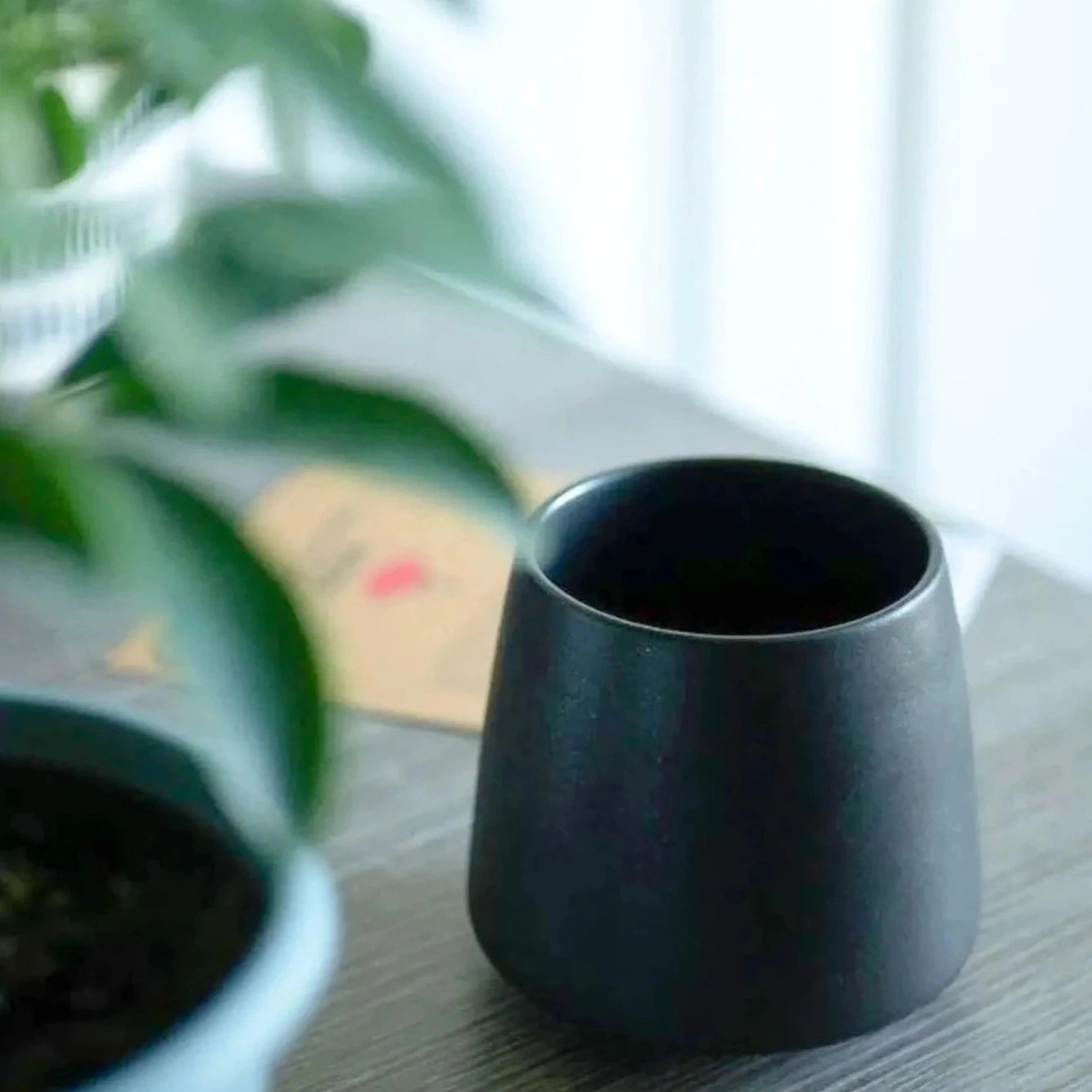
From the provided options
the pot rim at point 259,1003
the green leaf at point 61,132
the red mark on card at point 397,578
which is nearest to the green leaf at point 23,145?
the green leaf at point 61,132

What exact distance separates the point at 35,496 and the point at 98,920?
0.42 ft

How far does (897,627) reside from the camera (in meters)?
0.39

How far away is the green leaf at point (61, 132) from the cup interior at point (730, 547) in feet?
0.47

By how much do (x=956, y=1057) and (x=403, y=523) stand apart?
313 millimetres

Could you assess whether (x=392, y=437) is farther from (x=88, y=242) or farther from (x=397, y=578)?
(x=397, y=578)

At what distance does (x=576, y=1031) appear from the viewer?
449 millimetres

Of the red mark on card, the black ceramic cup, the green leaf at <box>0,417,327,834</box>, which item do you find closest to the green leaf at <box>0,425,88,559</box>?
the green leaf at <box>0,417,327,834</box>

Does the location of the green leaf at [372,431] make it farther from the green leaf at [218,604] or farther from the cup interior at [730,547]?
the cup interior at [730,547]

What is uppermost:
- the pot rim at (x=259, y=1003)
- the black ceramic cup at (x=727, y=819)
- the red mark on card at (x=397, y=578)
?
the pot rim at (x=259, y=1003)

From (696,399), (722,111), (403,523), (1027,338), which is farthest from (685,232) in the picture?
(403,523)

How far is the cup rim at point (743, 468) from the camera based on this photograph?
38 cm

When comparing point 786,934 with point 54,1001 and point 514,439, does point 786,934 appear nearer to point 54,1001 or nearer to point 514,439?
point 54,1001

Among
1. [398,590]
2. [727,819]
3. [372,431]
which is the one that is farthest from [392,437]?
[398,590]

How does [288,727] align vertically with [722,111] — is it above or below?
above
